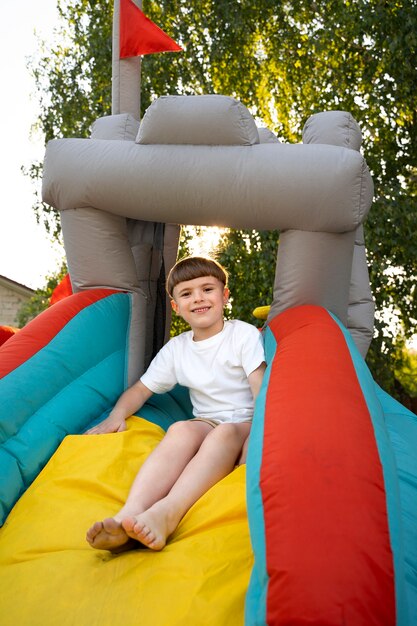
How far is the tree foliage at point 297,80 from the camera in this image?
20.6 ft

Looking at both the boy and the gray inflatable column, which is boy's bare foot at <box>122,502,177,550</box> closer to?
the boy

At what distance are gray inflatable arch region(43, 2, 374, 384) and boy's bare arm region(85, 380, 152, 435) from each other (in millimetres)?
308

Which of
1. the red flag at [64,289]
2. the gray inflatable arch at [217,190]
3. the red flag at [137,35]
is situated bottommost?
the red flag at [64,289]

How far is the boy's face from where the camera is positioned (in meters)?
2.48

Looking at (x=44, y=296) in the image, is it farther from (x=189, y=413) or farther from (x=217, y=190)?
(x=217, y=190)

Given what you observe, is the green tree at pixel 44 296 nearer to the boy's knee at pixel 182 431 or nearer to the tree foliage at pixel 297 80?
the tree foliage at pixel 297 80

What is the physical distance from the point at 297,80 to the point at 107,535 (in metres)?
6.81

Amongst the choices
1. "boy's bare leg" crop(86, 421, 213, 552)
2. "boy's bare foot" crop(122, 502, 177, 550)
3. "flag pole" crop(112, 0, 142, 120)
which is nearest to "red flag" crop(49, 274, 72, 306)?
"flag pole" crop(112, 0, 142, 120)

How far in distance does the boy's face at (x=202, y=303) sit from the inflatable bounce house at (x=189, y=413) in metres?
0.25

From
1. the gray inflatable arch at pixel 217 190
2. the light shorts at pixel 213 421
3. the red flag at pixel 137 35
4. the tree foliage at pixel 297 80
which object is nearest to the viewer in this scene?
the light shorts at pixel 213 421

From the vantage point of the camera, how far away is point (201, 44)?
310 inches

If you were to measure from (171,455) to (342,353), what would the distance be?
1.83ft

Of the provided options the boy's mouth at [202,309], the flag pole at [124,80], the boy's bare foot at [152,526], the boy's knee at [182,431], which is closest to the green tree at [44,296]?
the flag pole at [124,80]

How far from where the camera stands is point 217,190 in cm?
270
